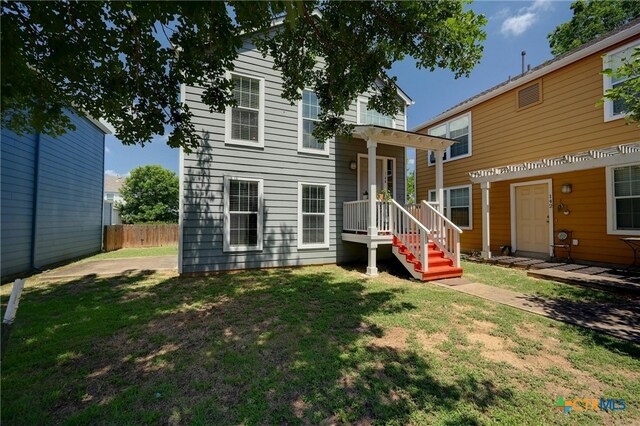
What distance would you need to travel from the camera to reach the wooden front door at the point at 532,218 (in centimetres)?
800

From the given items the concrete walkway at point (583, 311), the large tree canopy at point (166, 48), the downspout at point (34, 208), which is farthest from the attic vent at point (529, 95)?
the downspout at point (34, 208)

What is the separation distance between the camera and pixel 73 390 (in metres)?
2.32

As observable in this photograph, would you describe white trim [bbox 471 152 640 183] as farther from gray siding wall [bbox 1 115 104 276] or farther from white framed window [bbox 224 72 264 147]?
gray siding wall [bbox 1 115 104 276]

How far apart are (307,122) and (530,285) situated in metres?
6.74

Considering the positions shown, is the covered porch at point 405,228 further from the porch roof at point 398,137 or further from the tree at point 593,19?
the tree at point 593,19

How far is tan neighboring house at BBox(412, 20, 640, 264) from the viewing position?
6.41 m

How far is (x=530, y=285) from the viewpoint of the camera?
563cm

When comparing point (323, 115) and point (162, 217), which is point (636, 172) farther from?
point (162, 217)

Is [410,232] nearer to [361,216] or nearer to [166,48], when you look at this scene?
[361,216]

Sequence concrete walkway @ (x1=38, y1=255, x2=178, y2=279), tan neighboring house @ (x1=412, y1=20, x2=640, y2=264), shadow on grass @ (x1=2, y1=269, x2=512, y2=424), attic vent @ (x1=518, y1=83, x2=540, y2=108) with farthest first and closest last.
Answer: attic vent @ (x1=518, y1=83, x2=540, y2=108) < concrete walkway @ (x1=38, y1=255, x2=178, y2=279) < tan neighboring house @ (x1=412, y1=20, x2=640, y2=264) < shadow on grass @ (x1=2, y1=269, x2=512, y2=424)

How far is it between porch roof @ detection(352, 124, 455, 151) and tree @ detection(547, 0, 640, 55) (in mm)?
12929

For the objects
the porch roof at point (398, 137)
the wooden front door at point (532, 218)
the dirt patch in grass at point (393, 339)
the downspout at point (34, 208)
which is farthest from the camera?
the wooden front door at point (532, 218)

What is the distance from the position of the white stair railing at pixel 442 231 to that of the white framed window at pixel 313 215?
2.77m

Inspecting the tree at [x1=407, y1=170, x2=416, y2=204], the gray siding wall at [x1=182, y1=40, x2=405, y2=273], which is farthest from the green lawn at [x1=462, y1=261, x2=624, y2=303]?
the tree at [x1=407, y1=170, x2=416, y2=204]
